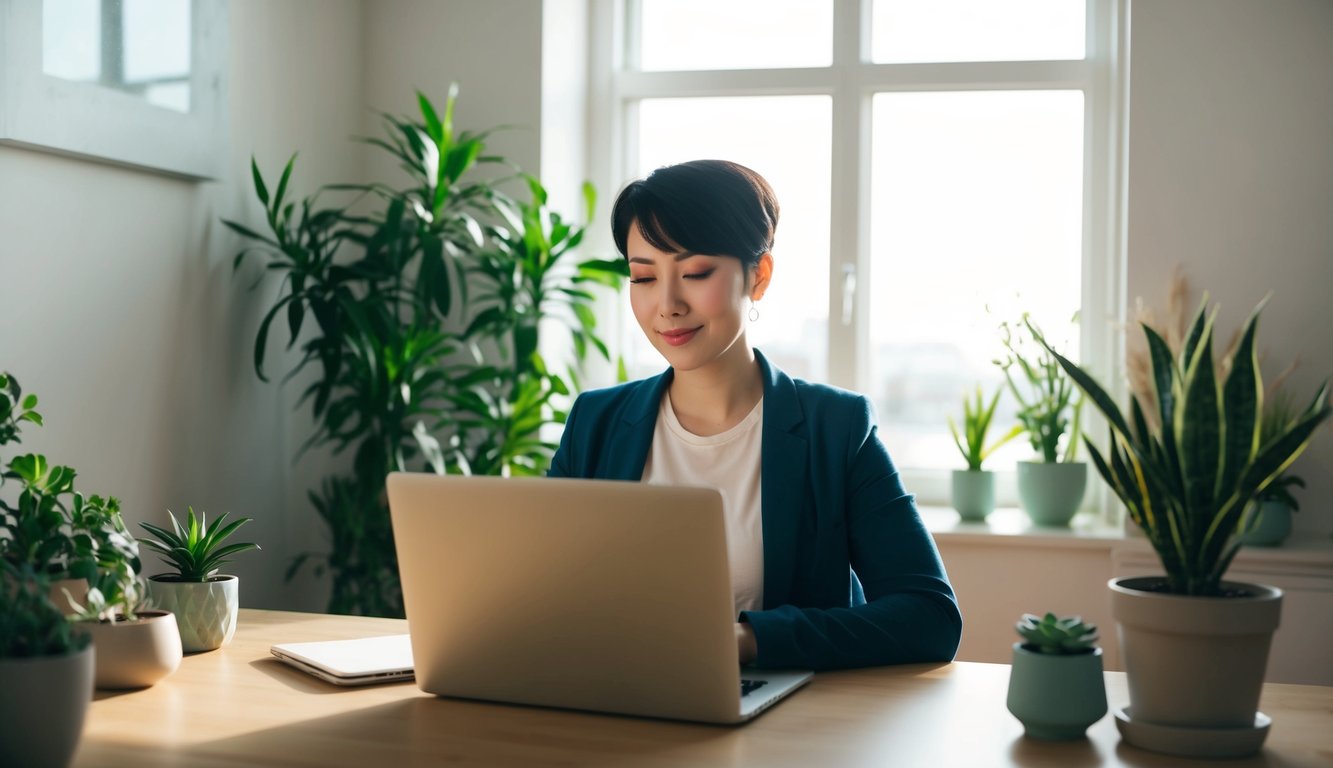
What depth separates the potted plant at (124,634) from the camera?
142 centimetres

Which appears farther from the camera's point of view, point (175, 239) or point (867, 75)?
point (867, 75)

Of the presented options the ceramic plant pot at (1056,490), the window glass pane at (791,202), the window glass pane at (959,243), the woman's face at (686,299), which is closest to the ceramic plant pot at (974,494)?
the ceramic plant pot at (1056,490)

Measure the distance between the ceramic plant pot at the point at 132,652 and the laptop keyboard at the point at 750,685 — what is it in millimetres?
671

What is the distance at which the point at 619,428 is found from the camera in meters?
2.01

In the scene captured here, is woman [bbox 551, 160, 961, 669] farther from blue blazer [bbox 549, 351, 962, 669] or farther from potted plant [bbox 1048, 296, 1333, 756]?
potted plant [bbox 1048, 296, 1333, 756]

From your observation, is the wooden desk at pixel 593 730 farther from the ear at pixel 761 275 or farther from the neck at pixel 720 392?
the ear at pixel 761 275

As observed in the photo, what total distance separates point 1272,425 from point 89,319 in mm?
2630

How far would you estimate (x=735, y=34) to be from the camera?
3.87m

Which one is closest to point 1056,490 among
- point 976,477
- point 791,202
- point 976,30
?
point 976,477

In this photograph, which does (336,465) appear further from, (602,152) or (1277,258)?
(1277,258)

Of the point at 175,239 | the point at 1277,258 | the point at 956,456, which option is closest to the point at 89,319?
the point at 175,239

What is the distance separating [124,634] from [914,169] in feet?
9.42

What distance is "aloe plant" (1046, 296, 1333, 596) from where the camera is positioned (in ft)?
3.81

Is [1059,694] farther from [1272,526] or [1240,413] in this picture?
[1272,526]
